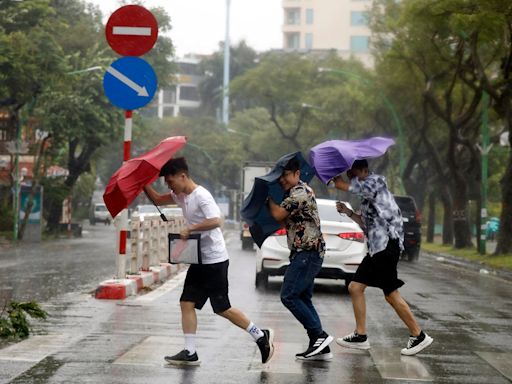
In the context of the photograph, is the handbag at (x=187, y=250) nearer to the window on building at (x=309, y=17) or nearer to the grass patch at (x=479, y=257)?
the grass patch at (x=479, y=257)

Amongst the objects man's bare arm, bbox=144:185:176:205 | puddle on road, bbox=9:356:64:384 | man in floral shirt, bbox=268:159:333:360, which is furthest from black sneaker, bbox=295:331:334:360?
puddle on road, bbox=9:356:64:384

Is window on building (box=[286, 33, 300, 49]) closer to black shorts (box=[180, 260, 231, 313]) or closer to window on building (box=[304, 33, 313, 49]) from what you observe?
window on building (box=[304, 33, 313, 49])

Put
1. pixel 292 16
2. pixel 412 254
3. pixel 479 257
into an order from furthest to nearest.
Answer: pixel 292 16 < pixel 479 257 < pixel 412 254

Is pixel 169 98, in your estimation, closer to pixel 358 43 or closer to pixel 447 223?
pixel 358 43

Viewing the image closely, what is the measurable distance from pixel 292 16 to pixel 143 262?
9675 centimetres

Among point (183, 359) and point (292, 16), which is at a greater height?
point (292, 16)

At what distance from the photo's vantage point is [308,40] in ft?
366

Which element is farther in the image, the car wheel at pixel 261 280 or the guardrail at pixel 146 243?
the car wheel at pixel 261 280

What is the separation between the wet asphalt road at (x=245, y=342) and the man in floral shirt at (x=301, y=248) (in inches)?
7.9

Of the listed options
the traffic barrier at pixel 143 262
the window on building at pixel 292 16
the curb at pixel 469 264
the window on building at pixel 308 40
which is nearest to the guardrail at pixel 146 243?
the traffic barrier at pixel 143 262

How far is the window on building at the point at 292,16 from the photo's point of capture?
112 metres

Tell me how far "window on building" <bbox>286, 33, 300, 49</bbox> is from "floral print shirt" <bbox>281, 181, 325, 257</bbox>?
104 m

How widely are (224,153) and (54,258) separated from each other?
59.3 m

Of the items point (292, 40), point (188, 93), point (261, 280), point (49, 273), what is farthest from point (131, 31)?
point (188, 93)
